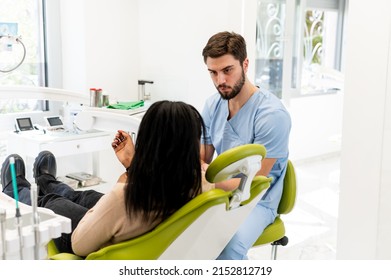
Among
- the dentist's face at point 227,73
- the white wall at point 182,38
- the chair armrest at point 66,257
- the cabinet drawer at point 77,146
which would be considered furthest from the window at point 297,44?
the chair armrest at point 66,257

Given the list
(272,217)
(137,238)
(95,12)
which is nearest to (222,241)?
(137,238)

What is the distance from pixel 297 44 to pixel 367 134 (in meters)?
2.41

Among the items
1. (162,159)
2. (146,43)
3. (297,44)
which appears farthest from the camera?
(297,44)

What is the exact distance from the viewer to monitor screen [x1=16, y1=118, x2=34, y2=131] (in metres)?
2.61

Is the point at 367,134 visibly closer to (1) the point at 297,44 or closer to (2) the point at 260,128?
(2) the point at 260,128

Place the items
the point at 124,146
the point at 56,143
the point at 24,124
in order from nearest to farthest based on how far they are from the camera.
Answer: the point at 124,146 → the point at 56,143 → the point at 24,124

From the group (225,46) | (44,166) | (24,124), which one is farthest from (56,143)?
(225,46)

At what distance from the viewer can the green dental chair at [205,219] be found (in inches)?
41.2

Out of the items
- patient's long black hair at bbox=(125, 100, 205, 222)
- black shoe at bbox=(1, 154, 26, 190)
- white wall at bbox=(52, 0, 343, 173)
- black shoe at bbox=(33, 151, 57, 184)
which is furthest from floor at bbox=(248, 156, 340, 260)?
patient's long black hair at bbox=(125, 100, 205, 222)

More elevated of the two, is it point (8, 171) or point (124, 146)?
point (124, 146)

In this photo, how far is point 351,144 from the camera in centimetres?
185

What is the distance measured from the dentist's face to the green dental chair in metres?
0.54

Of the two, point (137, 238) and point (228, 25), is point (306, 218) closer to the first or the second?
point (228, 25)

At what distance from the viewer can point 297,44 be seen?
4.06 m
